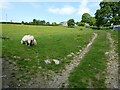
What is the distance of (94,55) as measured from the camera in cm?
3042

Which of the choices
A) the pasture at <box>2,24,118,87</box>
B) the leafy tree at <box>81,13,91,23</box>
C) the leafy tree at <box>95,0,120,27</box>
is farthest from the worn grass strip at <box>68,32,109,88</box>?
the leafy tree at <box>81,13,91,23</box>

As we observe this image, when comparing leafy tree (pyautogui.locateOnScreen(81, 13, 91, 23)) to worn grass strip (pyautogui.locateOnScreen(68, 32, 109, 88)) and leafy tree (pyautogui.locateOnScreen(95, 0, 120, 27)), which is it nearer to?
leafy tree (pyautogui.locateOnScreen(95, 0, 120, 27))

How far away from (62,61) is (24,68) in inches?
197

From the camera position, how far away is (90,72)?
23234 mm

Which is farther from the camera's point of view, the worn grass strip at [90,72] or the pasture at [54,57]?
the pasture at [54,57]

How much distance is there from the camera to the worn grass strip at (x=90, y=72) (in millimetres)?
20195

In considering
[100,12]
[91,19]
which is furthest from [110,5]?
[91,19]

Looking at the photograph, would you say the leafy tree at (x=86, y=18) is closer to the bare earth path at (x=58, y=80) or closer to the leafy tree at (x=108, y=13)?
the leafy tree at (x=108, y=13)

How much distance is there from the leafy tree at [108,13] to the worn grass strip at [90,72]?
63.6 meters

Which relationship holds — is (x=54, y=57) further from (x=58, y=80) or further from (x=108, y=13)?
(x=108, y=13)

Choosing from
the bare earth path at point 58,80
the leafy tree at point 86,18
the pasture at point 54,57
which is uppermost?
the leafy tree at point 86,18

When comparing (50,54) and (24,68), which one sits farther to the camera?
(50,54)

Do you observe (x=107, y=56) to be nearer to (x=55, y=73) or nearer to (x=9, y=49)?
(x=55, y=73)

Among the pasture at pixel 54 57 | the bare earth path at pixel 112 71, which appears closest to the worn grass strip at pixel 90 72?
the pasture at pixel 54 57
